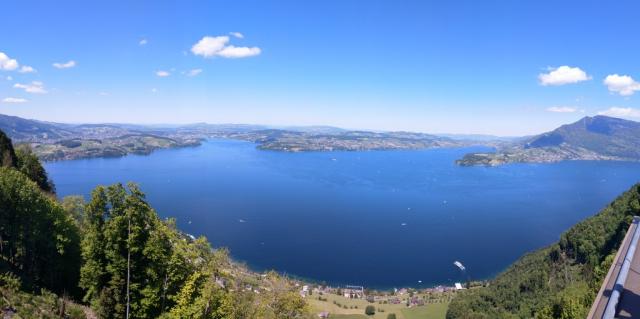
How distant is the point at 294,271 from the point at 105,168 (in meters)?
143

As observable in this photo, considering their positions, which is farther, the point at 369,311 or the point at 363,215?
the point at 363,215

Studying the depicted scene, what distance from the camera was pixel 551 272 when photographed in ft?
214

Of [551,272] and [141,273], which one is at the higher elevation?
[141,273]

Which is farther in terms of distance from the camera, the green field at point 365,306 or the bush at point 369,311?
the bush at point 369,311

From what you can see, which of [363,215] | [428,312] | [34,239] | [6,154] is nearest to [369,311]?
[428,312]

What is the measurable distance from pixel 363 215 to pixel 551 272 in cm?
5644

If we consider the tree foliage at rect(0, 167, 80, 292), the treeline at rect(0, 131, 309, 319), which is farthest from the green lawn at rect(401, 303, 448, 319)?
the tree foliage at rect(0, 167, 80, 292)

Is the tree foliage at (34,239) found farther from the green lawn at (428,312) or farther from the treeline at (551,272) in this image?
the green lawn at (428,312)

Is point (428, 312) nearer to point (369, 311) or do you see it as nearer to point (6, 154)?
point (369, 311)

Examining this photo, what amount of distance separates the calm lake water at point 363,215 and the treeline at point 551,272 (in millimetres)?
12900

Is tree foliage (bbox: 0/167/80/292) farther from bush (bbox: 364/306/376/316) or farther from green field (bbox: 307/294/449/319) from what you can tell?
bush (bbox: 364/306/376/316)

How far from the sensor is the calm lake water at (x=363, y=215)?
270ft

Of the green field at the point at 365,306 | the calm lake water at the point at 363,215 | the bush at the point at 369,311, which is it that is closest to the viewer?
the green field at the point at 365,306

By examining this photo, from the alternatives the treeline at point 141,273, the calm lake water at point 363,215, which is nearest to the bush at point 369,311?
the calm lake water at point 363,215
